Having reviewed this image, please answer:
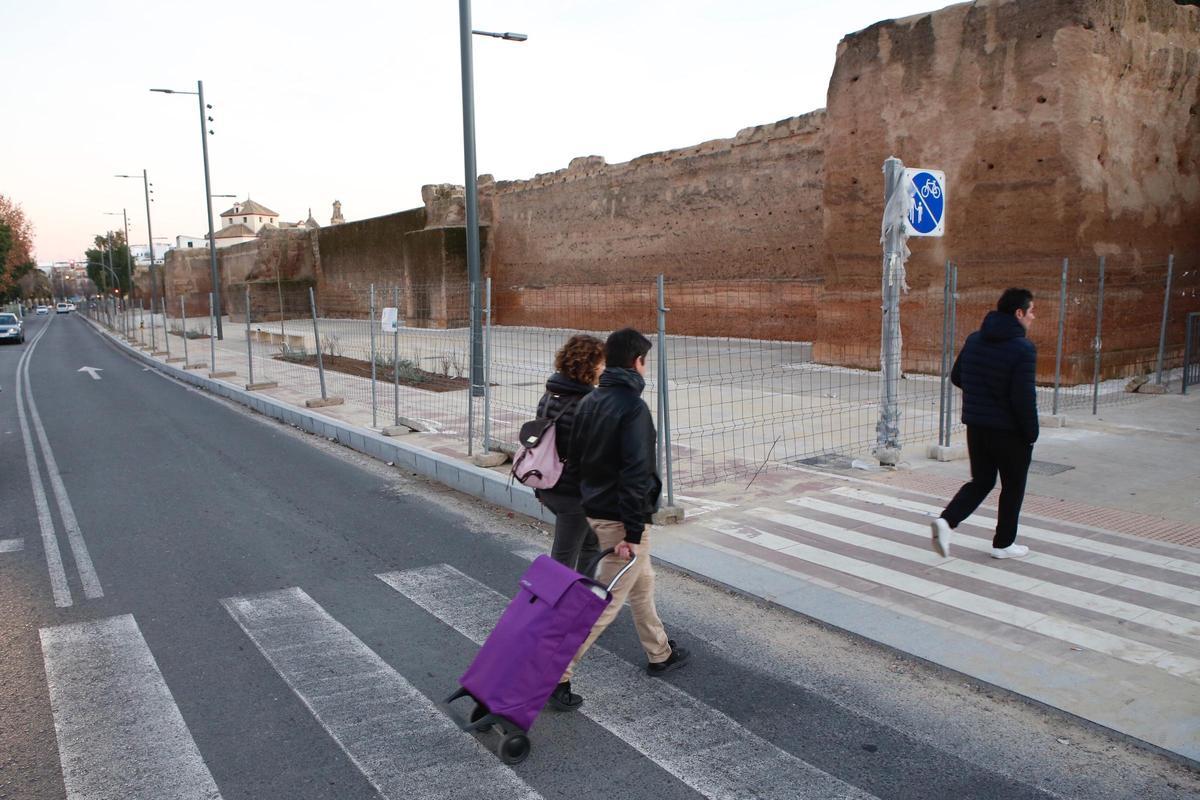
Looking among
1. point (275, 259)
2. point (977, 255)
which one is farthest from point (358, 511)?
point (275, 259)

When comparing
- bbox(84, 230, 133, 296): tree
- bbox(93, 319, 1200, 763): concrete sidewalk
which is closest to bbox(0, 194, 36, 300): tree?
bbox(84, 230, 133, 296): tree

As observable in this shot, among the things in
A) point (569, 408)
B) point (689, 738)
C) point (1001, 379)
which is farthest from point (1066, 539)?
point (569, 408)

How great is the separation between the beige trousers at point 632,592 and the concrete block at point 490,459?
466cm

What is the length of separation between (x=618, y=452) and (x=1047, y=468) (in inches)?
245

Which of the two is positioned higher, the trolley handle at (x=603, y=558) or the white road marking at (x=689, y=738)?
the trolley handle at (x=603, y=558)

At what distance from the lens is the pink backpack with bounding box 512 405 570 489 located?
168 inches

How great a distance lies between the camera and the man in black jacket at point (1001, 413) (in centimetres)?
564

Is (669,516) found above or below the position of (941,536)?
below

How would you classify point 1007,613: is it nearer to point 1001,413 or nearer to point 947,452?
point 1001,413

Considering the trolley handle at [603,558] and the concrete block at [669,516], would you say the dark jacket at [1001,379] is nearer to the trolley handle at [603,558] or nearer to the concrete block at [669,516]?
the concrete block at [669,516]

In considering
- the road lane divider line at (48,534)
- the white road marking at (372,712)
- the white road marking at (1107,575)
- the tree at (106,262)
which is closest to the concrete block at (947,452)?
the white road marking at (1107,575)

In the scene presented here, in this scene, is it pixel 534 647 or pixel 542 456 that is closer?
pixel 534 647

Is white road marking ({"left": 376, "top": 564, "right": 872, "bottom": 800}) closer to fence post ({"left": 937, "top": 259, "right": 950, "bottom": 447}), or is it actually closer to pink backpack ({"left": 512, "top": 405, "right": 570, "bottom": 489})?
pink backpack ({"left": 512, "top": 405, "right": 570, "bottom": 489})

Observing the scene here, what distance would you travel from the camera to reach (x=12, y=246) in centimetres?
6044
